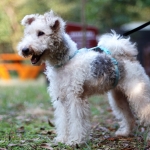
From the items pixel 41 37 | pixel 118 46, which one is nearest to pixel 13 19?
pixel 118 46

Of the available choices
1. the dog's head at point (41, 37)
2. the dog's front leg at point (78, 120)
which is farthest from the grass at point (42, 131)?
the dog's head at point (41, 37)

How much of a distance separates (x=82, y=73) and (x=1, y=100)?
5.65 metres

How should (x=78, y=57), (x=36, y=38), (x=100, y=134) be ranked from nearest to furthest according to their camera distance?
(x=36, y=38) < (x=78, y=57) < (x=100, y=134)

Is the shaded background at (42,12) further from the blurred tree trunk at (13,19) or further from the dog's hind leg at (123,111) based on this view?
the dog's hind leg at (123,111)

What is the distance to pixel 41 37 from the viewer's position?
4.56 meters

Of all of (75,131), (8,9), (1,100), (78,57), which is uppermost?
(8,9)

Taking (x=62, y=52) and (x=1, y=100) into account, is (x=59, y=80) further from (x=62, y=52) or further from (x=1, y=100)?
(x=1, y=100)

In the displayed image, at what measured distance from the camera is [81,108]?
4.70 m

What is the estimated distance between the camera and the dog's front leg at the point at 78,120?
4.67 metres

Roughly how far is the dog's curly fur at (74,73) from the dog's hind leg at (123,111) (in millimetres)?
282

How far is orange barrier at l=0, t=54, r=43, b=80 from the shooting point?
21.7m

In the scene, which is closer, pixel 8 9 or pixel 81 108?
pixel 81 108

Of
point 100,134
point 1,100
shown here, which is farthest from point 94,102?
point 100,134

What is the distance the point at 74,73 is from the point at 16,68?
17706 mm
